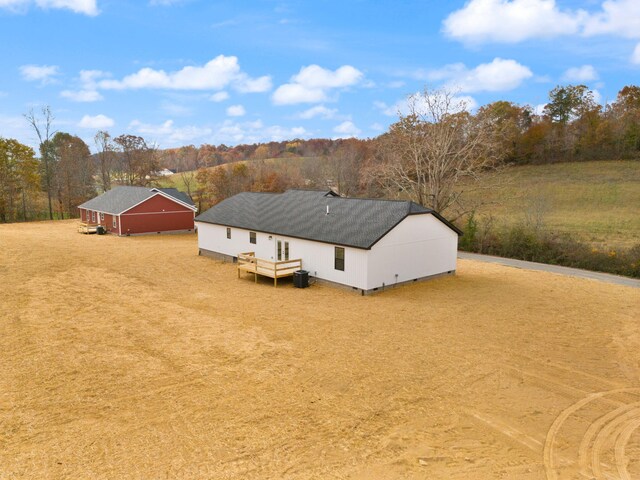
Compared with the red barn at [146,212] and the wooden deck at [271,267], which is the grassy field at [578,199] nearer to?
the wooden deck at [271,267]

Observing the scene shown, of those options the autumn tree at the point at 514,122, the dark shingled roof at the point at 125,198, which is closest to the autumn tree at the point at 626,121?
the autumn tree at the point at 514,122

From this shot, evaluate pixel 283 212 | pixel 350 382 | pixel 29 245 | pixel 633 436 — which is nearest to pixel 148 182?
pixel 29 245

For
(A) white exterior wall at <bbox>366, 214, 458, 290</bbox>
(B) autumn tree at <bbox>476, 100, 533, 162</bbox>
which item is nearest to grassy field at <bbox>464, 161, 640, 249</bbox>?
(B) autumn tree at <bbox>476, 100, 533, 162</bbox>

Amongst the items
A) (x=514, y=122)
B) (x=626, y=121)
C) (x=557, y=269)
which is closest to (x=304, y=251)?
(x=557, y=269)

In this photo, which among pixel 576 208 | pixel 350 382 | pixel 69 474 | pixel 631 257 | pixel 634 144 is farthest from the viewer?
pixel 634 144

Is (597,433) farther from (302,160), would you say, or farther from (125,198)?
(302,160)

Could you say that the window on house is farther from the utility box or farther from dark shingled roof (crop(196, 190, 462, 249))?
the utility box

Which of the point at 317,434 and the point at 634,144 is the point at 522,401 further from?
the point at 634,144
